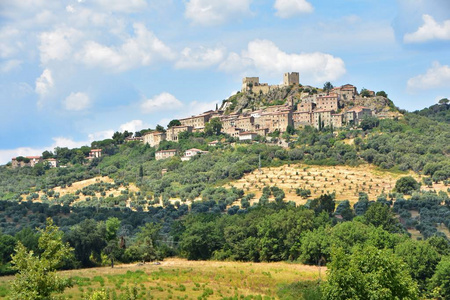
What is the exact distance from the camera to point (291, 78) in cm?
13862

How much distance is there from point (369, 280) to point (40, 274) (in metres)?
14.4

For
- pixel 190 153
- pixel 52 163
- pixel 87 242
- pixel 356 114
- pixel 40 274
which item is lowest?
pixel 87 242

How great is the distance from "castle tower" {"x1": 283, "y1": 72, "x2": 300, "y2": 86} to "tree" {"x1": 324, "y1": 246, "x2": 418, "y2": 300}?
116070mm

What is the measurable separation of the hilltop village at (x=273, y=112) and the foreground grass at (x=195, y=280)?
66.6 meters

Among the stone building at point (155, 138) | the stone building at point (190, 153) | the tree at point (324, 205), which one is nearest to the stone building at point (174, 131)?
the stone building at point (155, 138)

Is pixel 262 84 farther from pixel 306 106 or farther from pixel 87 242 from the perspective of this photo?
pixel 87 242

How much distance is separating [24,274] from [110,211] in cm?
5379

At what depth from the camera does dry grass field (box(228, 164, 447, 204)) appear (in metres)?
75.7

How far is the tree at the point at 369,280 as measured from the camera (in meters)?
23.2

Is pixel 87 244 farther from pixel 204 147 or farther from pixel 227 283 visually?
pixel 204 147

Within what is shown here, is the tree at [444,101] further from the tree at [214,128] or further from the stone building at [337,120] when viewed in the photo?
the tree at [214,128]

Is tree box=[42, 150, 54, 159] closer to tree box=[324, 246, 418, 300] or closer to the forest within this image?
the forest

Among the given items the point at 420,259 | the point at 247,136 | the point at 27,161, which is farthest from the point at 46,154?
the point at 420,259

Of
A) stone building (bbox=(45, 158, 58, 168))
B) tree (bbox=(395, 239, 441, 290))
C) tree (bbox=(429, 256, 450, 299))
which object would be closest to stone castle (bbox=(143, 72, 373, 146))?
stone building (bbox=(45, 158, 58, 168))
